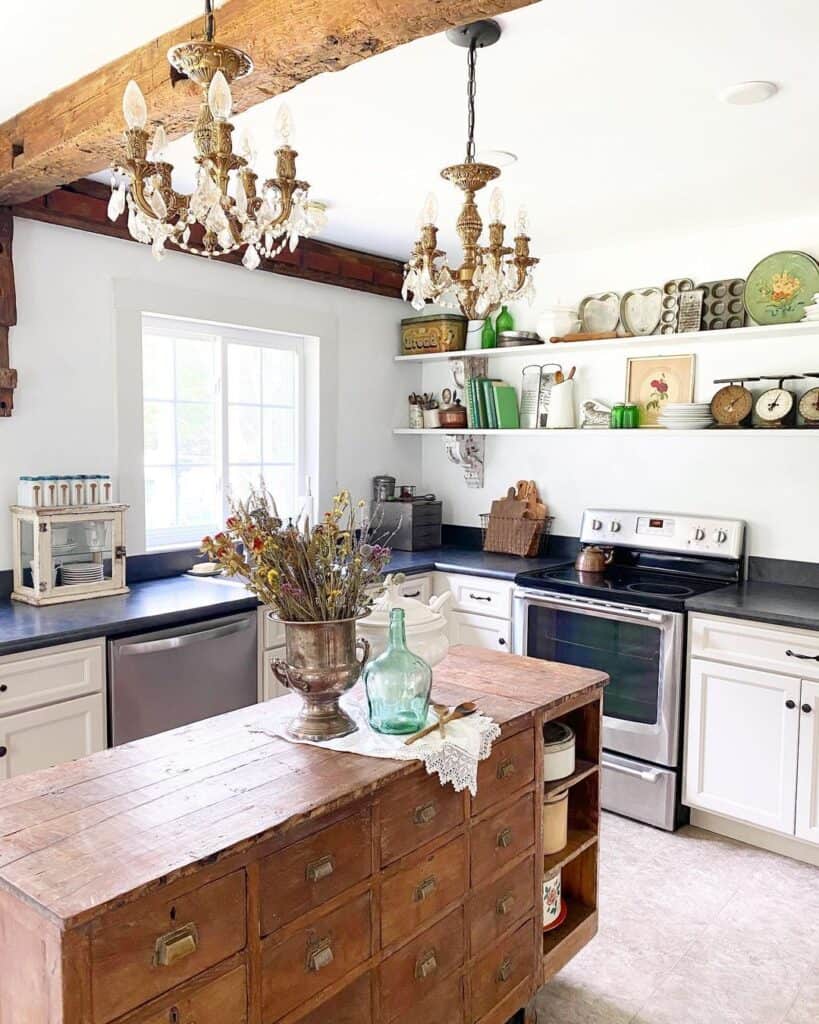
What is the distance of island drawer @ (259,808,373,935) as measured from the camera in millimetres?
1400

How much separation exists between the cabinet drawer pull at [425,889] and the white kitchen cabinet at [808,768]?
1.82 m

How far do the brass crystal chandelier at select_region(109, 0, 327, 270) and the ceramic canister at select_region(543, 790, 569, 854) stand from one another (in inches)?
61.7

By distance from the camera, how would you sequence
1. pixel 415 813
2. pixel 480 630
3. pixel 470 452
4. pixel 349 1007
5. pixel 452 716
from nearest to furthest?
pixel 349 1007 → pixel 415 813 → pixel 452 716 → pixel 480 630 → pixel 470 452

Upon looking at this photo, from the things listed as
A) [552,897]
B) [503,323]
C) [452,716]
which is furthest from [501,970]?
[503,323]

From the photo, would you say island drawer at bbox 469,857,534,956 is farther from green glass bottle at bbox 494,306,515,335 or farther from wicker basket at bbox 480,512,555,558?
green glass bottle at bbox 494,306,515,335

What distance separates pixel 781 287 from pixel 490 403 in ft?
4.96

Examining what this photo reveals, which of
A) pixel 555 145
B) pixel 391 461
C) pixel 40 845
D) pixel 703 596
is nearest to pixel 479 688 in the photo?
pixel 40 845

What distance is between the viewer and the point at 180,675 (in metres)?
3.04

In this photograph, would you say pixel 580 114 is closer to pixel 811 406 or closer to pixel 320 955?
pixel 811 406

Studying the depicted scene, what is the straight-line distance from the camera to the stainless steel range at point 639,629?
331 centimetres

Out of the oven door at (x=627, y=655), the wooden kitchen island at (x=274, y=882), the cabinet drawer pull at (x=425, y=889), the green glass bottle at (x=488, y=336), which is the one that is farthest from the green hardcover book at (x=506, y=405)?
the cabinet drawer pull at (x=425, y=889)

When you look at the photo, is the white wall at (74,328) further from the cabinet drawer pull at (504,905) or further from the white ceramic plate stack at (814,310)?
the white ceramic plate stack at (814,310)

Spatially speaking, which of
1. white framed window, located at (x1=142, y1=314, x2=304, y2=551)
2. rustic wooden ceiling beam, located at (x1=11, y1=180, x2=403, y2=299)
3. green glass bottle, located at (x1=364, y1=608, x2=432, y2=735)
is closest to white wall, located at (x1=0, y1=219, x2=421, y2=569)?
rustic wooden ceiling beam, located at (x1=11, y1=180, x2=403, y2=299)

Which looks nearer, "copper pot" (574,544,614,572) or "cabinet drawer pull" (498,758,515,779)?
"cabinet drawer pull" (498,758,515,779)
